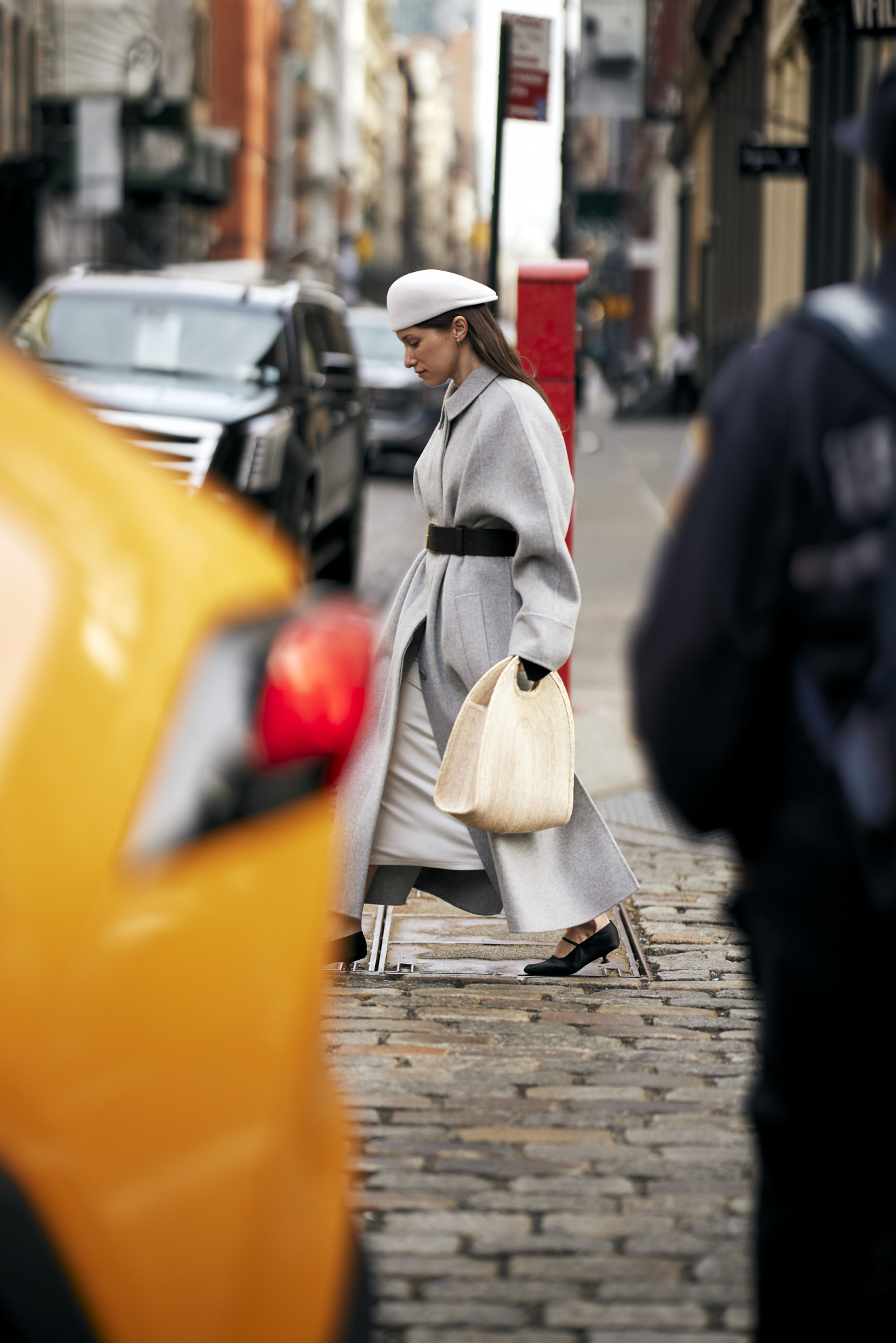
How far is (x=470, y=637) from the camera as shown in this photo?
5043 millimetres

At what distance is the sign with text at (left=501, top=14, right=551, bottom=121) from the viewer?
9.20 metres

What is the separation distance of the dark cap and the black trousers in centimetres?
82

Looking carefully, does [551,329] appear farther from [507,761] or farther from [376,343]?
[376,343]

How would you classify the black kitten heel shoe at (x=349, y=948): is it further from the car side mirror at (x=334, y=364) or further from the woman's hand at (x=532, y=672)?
the car side mirror at (x=334, y=364)

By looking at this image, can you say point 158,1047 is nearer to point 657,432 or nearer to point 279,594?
point 279,594

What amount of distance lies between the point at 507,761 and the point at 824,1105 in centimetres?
254

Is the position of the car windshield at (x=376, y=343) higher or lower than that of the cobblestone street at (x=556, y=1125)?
higher

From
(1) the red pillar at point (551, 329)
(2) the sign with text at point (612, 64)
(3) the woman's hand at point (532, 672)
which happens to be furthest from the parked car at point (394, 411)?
(3) the woman's hand at point (532, 672)

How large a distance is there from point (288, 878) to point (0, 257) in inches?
1453

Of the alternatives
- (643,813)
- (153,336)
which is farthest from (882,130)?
(153,336)

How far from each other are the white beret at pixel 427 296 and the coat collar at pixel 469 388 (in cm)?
18

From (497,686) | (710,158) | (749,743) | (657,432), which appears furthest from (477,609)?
(710,158)

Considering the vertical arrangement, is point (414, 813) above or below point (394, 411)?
below

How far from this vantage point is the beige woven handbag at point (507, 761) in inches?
188
